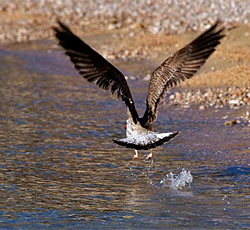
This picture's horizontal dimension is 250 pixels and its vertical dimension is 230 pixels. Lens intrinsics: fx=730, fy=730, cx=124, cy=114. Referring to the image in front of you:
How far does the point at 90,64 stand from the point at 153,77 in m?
1.01

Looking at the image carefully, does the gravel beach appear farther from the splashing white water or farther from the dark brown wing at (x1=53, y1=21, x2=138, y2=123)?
the dark brown wing at (x1=53, y1=21, x2=138, y2=123)

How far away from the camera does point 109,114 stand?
39.8 ft

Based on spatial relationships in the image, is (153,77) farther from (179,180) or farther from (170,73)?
(179,180)

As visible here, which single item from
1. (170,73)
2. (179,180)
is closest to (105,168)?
(179,180)

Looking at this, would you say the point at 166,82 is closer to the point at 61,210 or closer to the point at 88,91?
the point at 61,210

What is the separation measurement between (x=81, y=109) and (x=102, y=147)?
267cm

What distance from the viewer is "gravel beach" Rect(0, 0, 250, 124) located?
519 inches

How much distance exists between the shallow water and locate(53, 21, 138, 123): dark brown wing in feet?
3.53

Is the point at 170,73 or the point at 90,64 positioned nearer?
the point at 90,64

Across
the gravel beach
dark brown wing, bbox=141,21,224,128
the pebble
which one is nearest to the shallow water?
dark brown wing, bbox=141,21,224,128

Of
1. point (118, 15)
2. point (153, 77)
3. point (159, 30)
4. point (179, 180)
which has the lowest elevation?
point (179, 180)

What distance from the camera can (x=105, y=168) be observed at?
29.1 ft

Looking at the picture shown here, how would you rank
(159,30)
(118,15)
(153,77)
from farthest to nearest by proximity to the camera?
(118,15), (159,30), (153,77)

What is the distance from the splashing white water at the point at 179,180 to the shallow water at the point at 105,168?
3 cm
